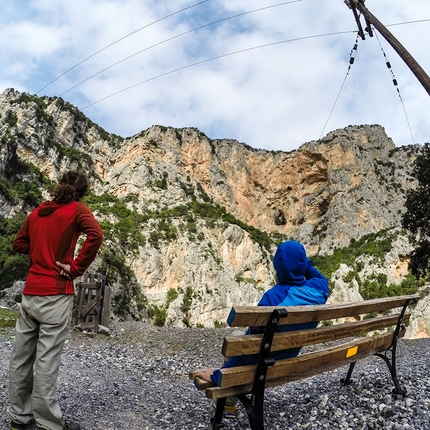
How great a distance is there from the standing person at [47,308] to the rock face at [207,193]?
28.6 m

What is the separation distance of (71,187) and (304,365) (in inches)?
98.4

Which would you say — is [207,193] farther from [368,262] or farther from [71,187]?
[71,187]

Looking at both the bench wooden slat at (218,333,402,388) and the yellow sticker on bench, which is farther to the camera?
the yellow sticker on bench

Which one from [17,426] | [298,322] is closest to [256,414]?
[298,322]

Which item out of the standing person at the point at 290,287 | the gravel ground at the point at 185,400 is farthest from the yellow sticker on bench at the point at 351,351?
the standing person at the point at 290,287

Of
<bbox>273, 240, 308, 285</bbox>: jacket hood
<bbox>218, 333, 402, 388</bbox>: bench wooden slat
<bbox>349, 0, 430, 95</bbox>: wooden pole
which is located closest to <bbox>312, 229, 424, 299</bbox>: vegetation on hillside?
<bbox>349, 0, 430, 95</bbox>: wooden pole

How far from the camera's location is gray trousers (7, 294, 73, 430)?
285 centimetres

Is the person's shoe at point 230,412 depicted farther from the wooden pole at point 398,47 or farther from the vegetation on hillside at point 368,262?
the vegetation on hillside at point 368,262

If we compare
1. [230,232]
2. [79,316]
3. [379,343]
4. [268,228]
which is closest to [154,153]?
[230,232]

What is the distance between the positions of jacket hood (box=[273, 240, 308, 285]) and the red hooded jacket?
152 centimetres

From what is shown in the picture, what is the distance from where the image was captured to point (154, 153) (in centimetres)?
5759

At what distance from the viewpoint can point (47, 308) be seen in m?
2.93

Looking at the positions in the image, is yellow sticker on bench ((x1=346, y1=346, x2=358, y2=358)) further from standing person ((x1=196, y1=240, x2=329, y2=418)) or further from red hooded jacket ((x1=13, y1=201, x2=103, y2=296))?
red hooded jacket ((x1=13, y1=201, x2=103, y2=296))

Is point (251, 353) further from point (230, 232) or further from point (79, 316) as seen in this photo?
point (230, 232)
